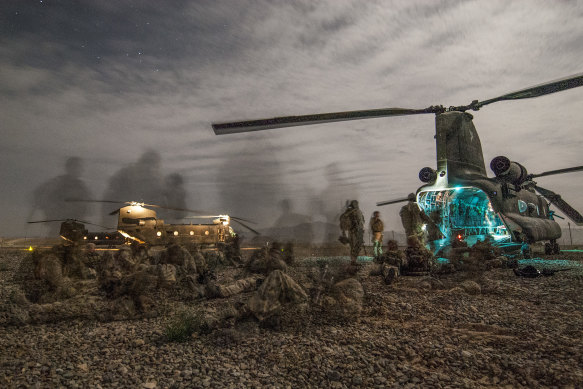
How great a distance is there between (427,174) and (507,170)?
351 cm

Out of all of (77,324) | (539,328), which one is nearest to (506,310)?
(539,328)

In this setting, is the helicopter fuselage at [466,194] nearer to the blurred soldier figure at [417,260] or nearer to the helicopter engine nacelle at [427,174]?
the helicopter engine nacelle at [427,174]

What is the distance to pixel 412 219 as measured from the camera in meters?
13.3

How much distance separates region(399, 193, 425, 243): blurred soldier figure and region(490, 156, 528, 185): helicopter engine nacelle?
505 centimetres

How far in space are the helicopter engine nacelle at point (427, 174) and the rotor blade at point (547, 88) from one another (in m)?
4.17

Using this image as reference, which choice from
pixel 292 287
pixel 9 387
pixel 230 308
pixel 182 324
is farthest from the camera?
pixel 292 287

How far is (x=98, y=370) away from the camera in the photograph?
12.6 feet

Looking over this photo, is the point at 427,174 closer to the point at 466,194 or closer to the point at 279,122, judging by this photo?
the point at 466,194

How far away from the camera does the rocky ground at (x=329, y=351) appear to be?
3.48 meters

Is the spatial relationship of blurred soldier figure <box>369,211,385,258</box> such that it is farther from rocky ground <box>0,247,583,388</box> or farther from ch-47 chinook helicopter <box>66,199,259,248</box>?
ch-47 chinook helicopter <box>66,199,259,248</box>

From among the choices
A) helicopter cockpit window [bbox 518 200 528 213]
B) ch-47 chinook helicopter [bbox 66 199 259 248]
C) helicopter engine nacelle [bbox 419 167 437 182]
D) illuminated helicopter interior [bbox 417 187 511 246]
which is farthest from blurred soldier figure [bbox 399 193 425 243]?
ch-47 chinook helicopter [bbox 66 199 259 248]

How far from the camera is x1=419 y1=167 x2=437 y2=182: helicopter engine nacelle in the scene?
1555 cm

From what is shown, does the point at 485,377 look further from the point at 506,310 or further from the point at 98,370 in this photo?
the point at 98,370

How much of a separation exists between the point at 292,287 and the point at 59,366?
3568mm
